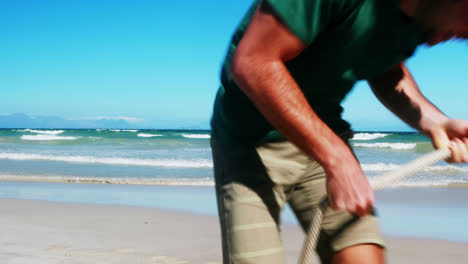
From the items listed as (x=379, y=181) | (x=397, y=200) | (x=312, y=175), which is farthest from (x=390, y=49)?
(x=397, y=200)

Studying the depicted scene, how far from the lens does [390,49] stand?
1377 millimetres

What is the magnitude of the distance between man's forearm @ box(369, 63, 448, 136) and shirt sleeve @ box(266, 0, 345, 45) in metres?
0.72

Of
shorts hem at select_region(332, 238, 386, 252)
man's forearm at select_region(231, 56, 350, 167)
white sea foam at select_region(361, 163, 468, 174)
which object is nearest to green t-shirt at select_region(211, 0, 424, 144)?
man's forearm at select_region(231, 56, 350, 167)

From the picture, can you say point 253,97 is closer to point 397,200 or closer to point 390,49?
point 390,49

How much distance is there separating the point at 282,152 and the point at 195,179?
25.4 ft

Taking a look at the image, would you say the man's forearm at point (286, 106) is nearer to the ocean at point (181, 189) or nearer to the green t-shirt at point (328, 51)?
the green t-shirt at point (328, 51)

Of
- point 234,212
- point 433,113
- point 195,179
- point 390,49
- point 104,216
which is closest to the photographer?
point 390,49

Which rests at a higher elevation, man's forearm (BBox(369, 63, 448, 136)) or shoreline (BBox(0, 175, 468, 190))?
man's forearm (BBox(369, 63, 448, 136))

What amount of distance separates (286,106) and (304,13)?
0.22 m

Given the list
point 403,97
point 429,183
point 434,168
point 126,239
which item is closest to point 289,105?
point 403,97

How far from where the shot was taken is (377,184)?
140cm

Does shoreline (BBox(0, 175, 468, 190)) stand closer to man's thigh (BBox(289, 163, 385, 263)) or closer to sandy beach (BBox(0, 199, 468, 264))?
sandy beach (BBox(0, 199, 468, 264))

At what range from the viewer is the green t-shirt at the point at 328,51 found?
1.16 meters

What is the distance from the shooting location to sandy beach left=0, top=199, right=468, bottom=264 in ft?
13.8
